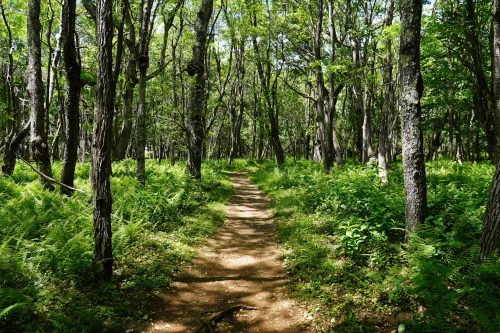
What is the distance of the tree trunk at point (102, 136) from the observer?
5.25 m

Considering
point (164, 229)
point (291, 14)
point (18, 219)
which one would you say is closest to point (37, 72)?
point (18, 219)

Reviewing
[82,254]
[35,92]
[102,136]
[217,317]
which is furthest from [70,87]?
[217,317]

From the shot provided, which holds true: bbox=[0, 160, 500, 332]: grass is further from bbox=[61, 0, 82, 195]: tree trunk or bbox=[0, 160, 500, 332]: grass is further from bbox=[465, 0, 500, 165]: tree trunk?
bbox=[465, 0, 500, 165]: tree trunk

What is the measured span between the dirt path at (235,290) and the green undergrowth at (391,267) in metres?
0.34

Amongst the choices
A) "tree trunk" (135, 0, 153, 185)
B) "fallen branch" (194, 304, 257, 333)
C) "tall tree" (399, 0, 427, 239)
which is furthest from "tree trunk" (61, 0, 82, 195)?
"tall tree" (399, 0, 427, 239)

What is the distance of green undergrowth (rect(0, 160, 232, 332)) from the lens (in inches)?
176

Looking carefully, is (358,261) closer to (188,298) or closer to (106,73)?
(188,298)

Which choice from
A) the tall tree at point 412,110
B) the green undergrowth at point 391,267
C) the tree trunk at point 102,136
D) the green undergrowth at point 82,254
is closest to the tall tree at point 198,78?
the green undergrowth at point 82,254

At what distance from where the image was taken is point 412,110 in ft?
18.8

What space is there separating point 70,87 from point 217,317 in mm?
6979

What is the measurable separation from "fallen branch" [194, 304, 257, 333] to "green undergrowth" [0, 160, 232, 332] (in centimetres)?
84

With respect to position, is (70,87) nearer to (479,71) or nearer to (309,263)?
(309,263)

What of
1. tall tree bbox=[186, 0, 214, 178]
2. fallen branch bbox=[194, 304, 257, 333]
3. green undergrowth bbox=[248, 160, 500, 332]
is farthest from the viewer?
tall tree bbox=[186, 0, 214, 178]

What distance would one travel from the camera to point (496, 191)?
13.9 feet
